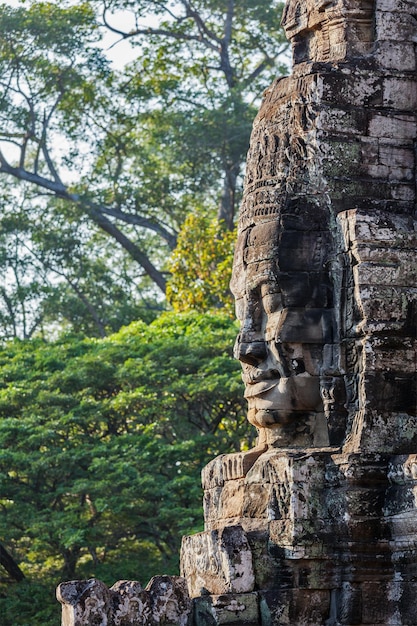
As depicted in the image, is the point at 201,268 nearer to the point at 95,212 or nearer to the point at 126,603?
the point at 95,212

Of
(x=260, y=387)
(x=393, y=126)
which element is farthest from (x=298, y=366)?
(x=393, y=126)

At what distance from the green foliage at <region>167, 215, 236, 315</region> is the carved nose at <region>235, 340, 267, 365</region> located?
15.4 metres

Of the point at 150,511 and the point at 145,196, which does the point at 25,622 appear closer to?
the point at 150,511

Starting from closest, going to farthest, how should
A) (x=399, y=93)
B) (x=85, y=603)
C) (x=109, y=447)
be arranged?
(x=85, y=603), (x=399, y=93), (x=109, y=447)

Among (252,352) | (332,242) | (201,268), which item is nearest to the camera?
(332,242)

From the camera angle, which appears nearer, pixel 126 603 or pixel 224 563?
pixel 126 603

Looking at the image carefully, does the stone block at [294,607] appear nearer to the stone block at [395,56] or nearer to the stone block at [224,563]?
the stone block at [224,563]

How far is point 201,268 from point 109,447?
24.4ft

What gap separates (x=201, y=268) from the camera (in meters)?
28.0

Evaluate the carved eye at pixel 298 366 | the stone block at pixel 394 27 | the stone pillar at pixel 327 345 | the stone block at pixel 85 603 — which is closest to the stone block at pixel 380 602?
the stone pillar at pixel 327 345

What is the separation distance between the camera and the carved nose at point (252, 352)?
1140cm

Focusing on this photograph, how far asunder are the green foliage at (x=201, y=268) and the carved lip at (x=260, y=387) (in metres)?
15.5

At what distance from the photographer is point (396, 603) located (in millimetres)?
10555

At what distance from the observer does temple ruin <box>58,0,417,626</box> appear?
10.6 metres
